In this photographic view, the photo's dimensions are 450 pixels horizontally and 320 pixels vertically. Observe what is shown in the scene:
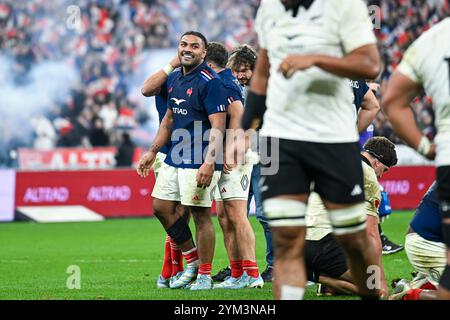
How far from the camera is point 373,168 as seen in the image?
789 centimetres

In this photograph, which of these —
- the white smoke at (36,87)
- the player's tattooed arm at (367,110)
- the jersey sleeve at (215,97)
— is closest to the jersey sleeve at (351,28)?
the jersey sleeve at (215,97)

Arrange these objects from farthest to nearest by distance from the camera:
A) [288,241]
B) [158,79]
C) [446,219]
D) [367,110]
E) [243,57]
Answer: [367,110]
[243,57]
[158,79]
[288,241]
[446,219]

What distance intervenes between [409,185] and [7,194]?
8.04 m

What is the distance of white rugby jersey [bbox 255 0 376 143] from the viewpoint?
556 centimetres

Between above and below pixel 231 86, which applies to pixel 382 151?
below

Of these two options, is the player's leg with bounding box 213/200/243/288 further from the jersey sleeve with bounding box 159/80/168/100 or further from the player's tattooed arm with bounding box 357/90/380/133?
the player's tattooed arm with bounding box 357/90/380/133

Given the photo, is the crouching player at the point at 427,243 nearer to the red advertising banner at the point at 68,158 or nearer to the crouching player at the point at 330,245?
the crouching player at the point at 330,245

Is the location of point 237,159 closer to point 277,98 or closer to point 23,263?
point 277,98

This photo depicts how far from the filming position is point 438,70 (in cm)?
525

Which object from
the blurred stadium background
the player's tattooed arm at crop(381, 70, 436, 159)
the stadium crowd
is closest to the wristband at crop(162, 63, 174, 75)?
the player's tattooed arm at crop(381, 70, 436, 159)

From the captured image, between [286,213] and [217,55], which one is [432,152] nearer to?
[286,213]

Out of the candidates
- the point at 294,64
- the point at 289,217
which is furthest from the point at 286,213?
the point at 294,64

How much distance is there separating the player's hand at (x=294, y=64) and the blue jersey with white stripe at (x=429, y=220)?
2134 mm
